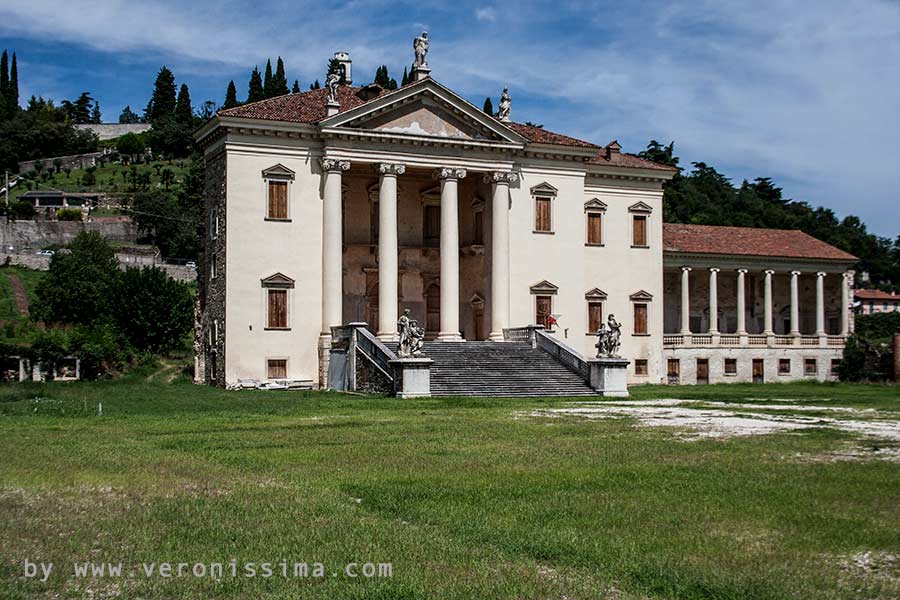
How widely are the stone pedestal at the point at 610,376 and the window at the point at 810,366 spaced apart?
25.8 meters

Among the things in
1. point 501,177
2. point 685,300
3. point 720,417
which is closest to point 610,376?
point 501,177

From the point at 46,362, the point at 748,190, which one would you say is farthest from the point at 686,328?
the point at 748,190

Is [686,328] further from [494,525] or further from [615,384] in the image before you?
[494,525]

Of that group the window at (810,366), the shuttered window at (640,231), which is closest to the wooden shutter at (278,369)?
the shuttered window at (640,231)

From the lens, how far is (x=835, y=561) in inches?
366

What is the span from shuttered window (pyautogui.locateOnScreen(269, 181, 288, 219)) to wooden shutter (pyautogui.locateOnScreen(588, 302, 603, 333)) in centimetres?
1569

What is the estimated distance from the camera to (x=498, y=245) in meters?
46.9

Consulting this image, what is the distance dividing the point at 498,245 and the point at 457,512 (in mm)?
35630

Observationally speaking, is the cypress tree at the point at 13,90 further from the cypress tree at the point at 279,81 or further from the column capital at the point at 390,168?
the column capital at the point at 390,168

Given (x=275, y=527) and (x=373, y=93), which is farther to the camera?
(x=373, y=93)

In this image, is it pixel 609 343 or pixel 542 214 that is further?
pixel 542 214

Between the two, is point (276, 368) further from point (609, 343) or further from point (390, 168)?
point (609, 343)

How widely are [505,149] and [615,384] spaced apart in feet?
43.7

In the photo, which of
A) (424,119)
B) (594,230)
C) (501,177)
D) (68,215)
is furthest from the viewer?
(68,215)
